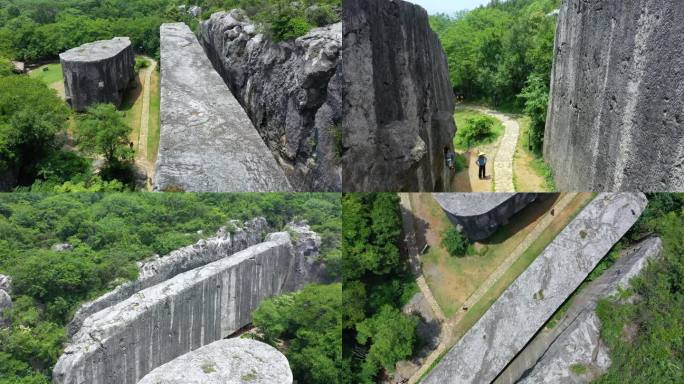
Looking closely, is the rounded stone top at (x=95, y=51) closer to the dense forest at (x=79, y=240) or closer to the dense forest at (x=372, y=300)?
the dense forest at (x=79, y=240)

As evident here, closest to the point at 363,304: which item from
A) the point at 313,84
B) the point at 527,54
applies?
the point at 313,84

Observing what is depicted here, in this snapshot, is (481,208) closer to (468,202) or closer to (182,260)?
Result: (468,202)

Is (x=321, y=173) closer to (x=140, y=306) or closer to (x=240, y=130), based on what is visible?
(x=240, y=130)

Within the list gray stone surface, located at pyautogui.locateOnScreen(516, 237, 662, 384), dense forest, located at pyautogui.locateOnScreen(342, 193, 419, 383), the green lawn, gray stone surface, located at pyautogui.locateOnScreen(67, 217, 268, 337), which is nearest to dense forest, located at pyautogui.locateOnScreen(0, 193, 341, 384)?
gray stone surface, located at pyautogui.locateOnScreen(67, 217, 268, 337)

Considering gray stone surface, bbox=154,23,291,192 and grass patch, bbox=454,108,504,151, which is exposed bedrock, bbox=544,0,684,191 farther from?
gray stone surface, bbox=154,23,291,192

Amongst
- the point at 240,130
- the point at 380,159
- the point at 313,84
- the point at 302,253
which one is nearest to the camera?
the point at 313,84
